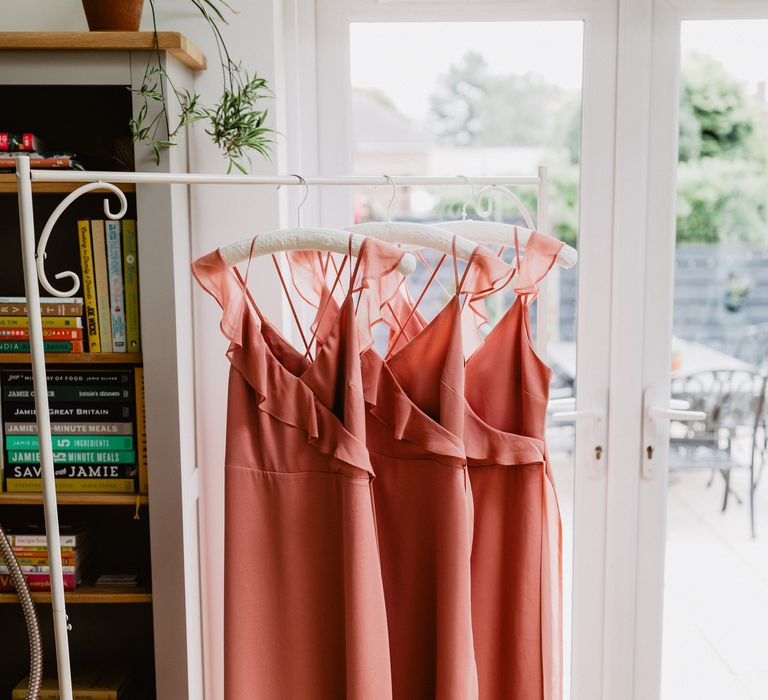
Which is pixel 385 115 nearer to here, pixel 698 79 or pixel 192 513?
pixel 698 79

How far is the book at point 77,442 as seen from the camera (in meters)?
1.68

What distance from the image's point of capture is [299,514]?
126 cm

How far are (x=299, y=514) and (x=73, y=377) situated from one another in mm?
732

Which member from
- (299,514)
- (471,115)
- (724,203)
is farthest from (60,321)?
(724,203)

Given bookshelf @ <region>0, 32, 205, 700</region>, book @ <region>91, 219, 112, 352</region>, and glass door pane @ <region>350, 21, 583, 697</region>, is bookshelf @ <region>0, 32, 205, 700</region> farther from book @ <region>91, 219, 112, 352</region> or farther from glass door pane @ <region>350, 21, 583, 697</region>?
Answer: glass door pane @ <region>350, 21, 583, 697</region>

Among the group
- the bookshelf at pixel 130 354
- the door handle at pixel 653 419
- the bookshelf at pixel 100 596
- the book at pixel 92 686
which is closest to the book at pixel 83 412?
the bookshelf at pixel 130 354

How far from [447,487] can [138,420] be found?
0.75 m

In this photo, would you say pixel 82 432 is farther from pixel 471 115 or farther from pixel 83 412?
pixel 471 115

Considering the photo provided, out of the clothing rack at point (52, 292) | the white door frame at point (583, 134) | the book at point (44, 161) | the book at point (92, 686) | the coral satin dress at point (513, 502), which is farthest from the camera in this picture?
the white door frame at point (583, 134)

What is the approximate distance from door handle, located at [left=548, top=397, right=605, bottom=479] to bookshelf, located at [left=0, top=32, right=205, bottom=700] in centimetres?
92

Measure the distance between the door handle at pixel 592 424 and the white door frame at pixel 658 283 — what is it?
0.37 feet

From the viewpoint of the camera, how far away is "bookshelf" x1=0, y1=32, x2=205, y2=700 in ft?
4.94

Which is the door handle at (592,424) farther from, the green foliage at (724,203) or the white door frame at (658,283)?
the green foliage at (724,203)

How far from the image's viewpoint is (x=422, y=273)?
2.11m
